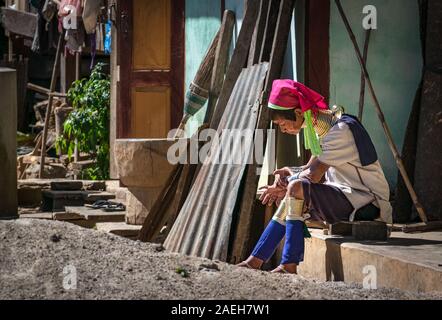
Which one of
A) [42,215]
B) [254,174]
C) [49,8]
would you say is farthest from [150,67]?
[254,174]

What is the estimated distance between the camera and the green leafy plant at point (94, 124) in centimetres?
1436

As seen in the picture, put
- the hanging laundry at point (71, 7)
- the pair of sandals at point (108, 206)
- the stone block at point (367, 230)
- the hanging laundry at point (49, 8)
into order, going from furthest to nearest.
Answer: the hanging laundry at point (49, 8), the hanging laundry at point (71, 7), the pair of sandals at point (108, 206), the stone block at point (367, 230)

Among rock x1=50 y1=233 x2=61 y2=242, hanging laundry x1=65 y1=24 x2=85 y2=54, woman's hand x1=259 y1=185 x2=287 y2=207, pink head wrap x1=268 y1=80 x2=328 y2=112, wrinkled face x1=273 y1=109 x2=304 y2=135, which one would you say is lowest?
rock x1=50 y1=233 x2=61 y2=242

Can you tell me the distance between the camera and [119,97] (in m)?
13.1

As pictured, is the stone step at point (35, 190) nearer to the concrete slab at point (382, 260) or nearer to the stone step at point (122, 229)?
the stone step at point (122, 229)

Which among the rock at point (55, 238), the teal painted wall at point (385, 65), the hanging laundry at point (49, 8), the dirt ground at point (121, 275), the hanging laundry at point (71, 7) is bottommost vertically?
the dirt ground at point (121, 275)

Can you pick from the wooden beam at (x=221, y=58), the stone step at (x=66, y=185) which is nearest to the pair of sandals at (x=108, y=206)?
the stone step at (x=66, y=185)

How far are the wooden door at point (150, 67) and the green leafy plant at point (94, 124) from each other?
1.44m

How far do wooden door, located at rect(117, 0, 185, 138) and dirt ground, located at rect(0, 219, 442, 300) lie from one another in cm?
720

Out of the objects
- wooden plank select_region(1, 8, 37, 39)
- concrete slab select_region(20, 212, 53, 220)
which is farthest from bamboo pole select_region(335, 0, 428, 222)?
wooden plank select_region(1, 8, 37, 39)

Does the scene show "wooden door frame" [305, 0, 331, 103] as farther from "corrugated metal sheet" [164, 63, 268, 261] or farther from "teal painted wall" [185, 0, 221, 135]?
"teal painted wall" [185, 0, 221, 135]

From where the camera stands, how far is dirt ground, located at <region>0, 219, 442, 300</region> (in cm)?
460
